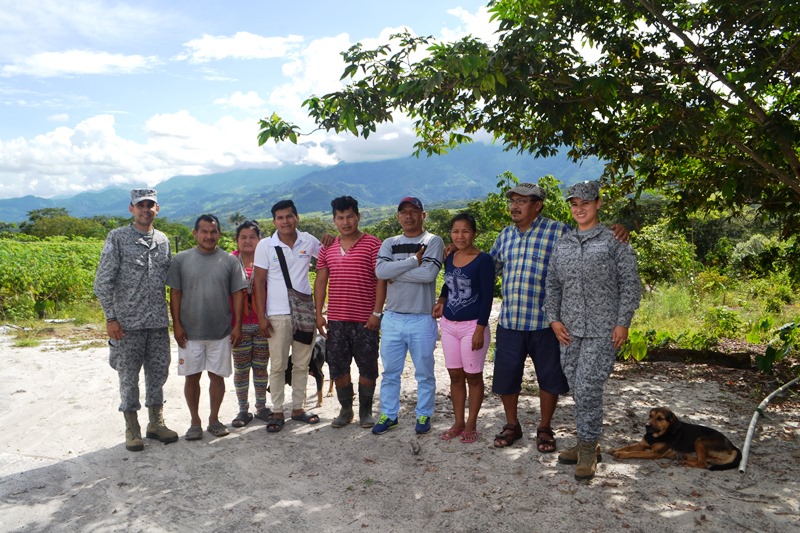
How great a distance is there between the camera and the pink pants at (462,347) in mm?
4625

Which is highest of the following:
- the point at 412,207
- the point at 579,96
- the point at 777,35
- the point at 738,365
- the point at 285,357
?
the point at 777,35

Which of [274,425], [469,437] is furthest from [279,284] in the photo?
[469,437]

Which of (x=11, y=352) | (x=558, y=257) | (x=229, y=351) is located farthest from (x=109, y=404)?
(x=558, y=257)

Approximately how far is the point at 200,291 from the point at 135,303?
52 cm

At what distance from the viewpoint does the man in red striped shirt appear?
4.97 meters

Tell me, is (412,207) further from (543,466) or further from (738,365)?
(738,365)

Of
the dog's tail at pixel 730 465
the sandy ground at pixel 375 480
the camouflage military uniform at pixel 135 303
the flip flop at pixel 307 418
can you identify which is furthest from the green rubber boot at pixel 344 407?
the dog's tail at pixel 730 465

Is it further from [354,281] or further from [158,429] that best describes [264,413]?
[354,281]

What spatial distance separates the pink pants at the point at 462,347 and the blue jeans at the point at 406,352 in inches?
6.6

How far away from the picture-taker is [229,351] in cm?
511

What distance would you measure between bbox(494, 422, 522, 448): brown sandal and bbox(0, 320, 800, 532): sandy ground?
59 millimetres

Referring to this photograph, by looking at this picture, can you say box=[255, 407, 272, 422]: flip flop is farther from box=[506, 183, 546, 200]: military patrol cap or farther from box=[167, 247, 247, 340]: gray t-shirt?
box=[506, 183, 546, 200]: military patrol cap

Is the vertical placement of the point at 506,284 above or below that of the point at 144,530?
above

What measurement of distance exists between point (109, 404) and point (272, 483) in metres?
2.96
